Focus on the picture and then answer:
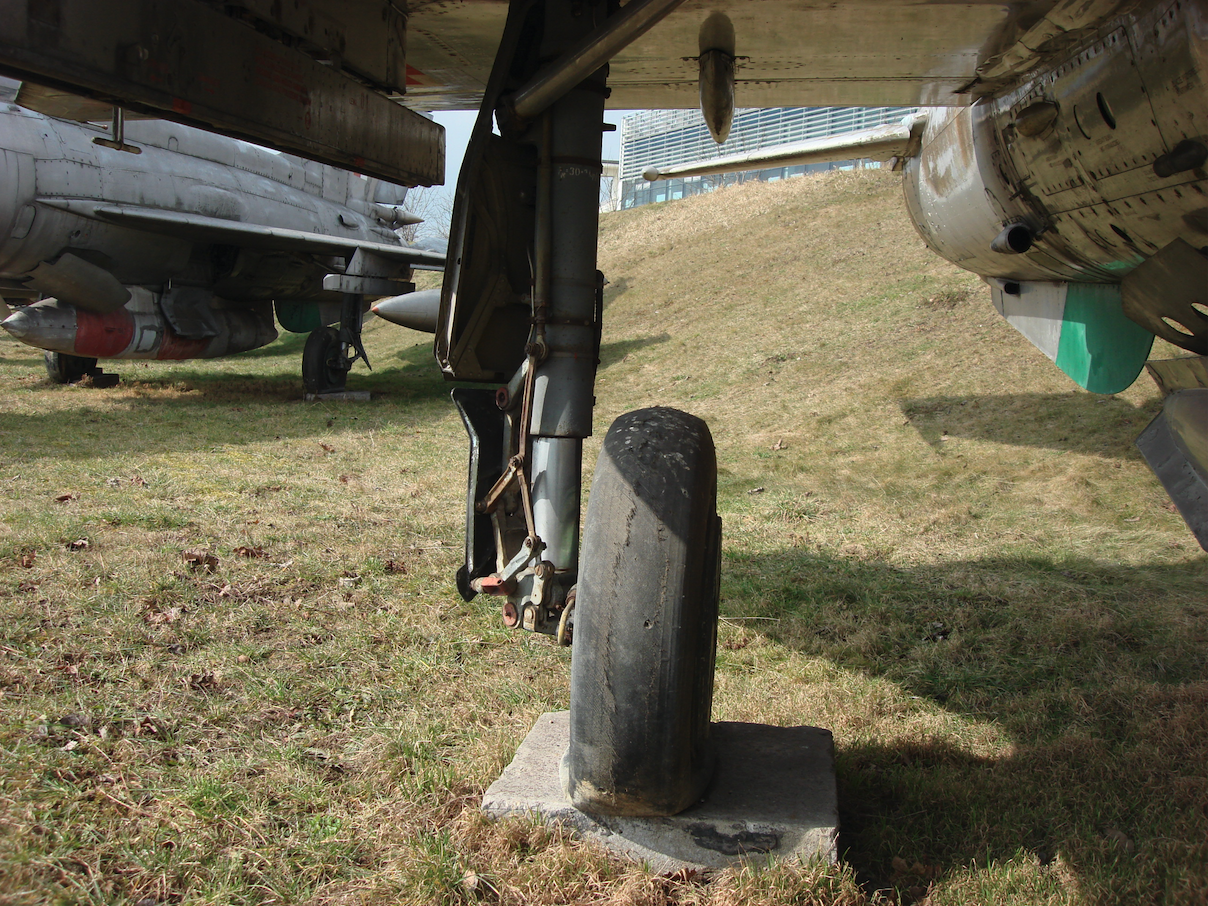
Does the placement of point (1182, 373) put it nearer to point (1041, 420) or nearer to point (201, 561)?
point (201, 561)

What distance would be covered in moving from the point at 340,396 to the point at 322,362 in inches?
19.7

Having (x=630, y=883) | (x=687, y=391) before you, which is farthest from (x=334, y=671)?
(x=687, y=391)

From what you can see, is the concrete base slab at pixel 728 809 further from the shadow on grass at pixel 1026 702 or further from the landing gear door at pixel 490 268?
the landing gear door at pixel 490 268

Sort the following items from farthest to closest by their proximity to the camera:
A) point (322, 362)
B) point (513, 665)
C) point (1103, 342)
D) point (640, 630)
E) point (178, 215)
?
point (322, 362) < point (178, 215) < point (1103, 342) < point (513, 665) < point (640, 630)

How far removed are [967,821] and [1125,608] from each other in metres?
2.15

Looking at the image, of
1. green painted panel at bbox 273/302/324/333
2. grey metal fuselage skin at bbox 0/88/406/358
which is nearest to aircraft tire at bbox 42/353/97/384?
grey metal fuselage skin at bbox 0/88/406/358

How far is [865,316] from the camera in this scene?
38.0 ft

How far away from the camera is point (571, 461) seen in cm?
245

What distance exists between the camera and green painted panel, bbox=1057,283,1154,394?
3.62 meters

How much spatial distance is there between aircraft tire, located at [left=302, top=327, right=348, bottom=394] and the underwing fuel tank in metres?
1.14

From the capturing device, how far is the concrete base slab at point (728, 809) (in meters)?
1.89

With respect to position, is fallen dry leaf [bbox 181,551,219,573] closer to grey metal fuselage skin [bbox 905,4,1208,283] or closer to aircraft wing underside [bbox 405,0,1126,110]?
aircraft wing underside [bbox 405,0,1126,110]

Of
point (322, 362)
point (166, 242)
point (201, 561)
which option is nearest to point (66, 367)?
point (166, 242)

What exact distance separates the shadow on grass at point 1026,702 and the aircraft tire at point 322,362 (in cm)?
797
